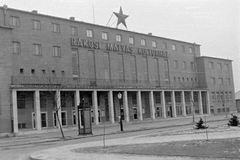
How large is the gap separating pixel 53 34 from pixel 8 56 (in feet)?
33.7

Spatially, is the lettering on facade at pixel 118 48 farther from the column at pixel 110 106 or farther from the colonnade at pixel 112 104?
the column at pixel 110 106

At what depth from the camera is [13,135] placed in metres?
36.5

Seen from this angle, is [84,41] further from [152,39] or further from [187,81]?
[187,81]

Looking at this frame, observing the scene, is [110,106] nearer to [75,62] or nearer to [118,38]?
[75,62]

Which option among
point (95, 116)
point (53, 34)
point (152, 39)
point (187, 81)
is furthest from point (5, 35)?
point (187, 81)

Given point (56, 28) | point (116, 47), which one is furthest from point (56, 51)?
point (116, 47)

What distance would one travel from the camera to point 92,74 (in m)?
51.8

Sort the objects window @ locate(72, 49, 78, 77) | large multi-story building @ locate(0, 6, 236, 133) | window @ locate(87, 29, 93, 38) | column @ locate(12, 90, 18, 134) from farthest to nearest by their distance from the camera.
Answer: window @ locate(87, 29, 93, 38)
window @ locate(72, 49, 78, 77)
large multi-story building @ locate(0, 6, 236, 133)
column @ locate(12, 90, 18, 134)

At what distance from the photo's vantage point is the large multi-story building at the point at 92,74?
4106 cm

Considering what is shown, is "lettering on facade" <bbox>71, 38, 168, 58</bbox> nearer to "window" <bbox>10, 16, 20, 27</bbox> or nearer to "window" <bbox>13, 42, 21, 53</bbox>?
"window" <bbox>13, 42, 21, 53</bbox>

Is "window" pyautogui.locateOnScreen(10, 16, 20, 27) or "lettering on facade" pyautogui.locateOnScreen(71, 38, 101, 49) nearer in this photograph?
"window" pyautogui.locateOnScreen(10, 16, 20, 27)

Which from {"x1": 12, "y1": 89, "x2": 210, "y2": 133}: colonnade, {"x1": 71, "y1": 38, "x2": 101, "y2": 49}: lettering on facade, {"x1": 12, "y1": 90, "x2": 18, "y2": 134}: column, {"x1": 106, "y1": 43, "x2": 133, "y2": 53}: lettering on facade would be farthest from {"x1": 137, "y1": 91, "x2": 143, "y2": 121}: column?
{"x1": 12, "y1": 90, "x2": 18, "y2": 134}: column

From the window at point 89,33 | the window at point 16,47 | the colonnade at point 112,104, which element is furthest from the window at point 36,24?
the colonnade at point 112,104

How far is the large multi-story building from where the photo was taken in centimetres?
4106
